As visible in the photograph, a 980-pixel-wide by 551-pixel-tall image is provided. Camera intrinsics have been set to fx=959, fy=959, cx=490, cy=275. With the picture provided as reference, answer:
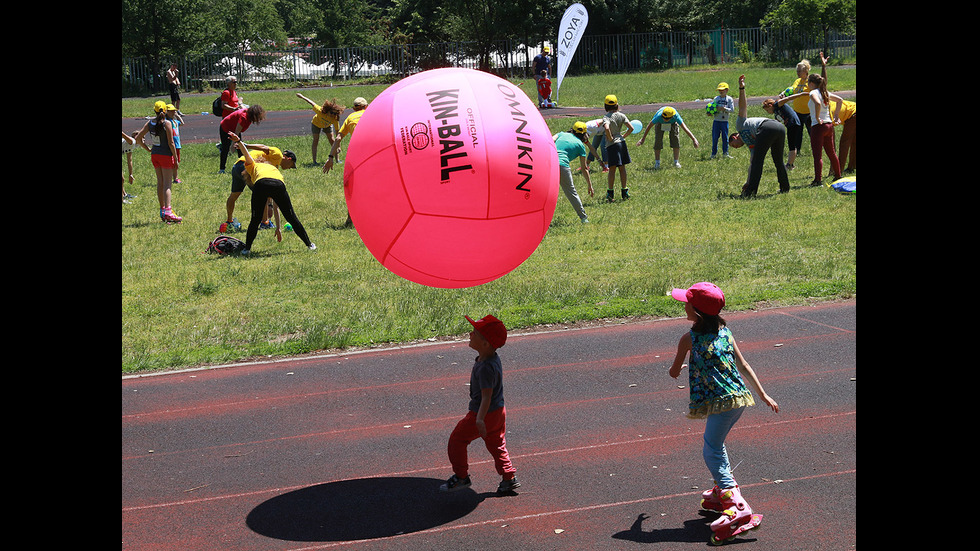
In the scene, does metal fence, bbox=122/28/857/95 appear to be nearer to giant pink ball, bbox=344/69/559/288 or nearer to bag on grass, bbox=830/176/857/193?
bag on grass, bbox=830/176/857/193

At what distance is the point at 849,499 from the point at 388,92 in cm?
432

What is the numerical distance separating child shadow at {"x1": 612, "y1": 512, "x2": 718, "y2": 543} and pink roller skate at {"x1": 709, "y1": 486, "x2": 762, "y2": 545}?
105 millimetres

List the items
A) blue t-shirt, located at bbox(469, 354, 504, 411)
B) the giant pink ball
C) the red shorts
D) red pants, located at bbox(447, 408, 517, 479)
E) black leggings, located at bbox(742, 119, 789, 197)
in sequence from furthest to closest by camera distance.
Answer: black leggings, located at bbox(742, 119, 789, 197) → the red shorts → red pants, located at bbox(447, 408, 517, 479) → blue t-shirt, located at bbox(469, 354, 504, 411) → the giant pink ball

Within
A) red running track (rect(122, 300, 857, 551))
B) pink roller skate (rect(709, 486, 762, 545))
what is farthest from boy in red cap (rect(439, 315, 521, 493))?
pink roller skate (rect(709, 486, 762, 545))

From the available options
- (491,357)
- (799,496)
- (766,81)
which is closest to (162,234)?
(491,357)

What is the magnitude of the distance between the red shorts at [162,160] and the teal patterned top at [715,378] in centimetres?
1381

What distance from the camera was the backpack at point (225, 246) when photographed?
50.9 ft

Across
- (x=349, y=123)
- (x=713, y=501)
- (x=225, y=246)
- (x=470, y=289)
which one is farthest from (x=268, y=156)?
(x=713, y=501)

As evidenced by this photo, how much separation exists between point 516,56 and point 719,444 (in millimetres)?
54045

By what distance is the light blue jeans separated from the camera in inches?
253

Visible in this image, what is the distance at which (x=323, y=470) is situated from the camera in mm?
7809

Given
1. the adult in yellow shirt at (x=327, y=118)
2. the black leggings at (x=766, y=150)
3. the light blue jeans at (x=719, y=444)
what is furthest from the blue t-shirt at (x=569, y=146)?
the light blue jeans at (x=719, y=444)

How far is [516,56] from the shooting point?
5853 centimetres

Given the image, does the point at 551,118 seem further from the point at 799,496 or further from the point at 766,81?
the point at 799,496
